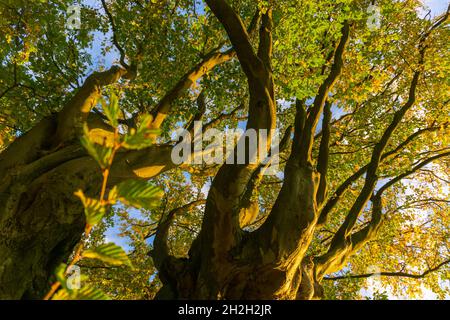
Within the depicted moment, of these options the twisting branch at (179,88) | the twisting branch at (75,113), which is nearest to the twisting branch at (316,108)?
the twisting branch at (179,88)

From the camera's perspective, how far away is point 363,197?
319 inches

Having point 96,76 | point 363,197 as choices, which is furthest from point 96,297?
point 363,197

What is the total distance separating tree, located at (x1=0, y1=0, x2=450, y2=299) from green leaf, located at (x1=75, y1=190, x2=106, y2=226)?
0.41m

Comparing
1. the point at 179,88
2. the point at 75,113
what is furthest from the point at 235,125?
the point at 75,113

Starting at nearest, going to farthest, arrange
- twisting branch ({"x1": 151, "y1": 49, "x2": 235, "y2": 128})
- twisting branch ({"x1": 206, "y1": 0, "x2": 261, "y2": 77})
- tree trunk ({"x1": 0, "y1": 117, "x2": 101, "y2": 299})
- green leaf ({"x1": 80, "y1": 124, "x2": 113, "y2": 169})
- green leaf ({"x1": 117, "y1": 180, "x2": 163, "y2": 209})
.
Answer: green leaf ({"x1": 80, "y1": 124, "x2": 113, "y2": 169}), green leaf ({"x1": 117, "y1": 180, "x2": 163, "y2": 209}), tree trunk ({"x1": 0, "y1": 117, "x2": 101, "y2": 299}), twisting branch ({"x1": 206, "y1": 0, "x2": 261, "y2": 77}), twisting branch ({"x1": 151, "y1": 49, "x2": 235, "y2": 128})

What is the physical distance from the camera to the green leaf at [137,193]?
4.75 ft

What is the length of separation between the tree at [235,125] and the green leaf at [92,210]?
0.41 meters

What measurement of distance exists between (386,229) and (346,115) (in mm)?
4700

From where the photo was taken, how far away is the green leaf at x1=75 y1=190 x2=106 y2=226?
→ 1.32 m

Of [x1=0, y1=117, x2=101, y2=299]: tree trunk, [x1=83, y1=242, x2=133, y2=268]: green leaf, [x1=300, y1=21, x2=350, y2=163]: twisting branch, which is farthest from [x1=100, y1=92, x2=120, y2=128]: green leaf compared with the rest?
[x1=300, y1=21, x2=350, y2=163]: twisting branch

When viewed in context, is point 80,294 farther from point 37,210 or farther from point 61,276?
point 37,210

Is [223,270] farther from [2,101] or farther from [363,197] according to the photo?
[2,101]

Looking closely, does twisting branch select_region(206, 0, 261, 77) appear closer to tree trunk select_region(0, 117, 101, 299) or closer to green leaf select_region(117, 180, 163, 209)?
tree trunk select_region(0, 117, 101, 299)

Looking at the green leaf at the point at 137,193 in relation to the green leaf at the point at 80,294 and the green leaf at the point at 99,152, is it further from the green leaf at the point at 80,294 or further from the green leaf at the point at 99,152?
the green leaf at the point at 80,294
